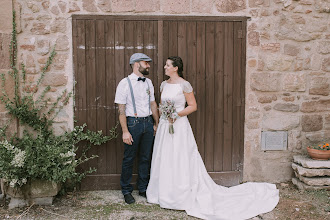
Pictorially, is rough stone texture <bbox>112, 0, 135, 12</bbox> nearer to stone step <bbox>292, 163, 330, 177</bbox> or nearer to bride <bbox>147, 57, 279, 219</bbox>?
bride <bbox>147, 57, 279, 219</bbox>

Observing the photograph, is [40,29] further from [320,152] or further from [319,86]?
[320,152]

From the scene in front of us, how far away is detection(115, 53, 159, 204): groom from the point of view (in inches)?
177

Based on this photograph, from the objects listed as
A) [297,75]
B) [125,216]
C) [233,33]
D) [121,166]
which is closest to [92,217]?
[125,216]

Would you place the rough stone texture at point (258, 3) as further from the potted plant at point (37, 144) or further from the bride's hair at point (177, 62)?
the potted plant at point (37, 144)

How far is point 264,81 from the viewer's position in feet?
17.0

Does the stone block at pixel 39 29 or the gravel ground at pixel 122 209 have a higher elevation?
the stone block at pixel 39 29

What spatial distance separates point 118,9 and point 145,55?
0.82 meters

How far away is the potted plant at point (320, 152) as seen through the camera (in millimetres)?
4996

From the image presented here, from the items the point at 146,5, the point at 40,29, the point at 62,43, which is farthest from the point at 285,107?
the point at 40,29

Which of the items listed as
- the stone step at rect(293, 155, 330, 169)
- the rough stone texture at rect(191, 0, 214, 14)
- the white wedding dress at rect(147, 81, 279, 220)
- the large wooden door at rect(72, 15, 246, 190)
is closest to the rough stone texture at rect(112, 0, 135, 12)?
the large wooden door at rect(72, 15, 246, 190)

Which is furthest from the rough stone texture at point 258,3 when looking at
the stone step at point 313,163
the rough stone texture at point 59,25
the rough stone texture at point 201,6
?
the rough stone texture at point 59,25

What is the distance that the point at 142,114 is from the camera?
181 inches

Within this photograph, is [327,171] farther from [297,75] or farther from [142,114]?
[142,114]

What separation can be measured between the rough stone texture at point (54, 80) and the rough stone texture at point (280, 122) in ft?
9.72
